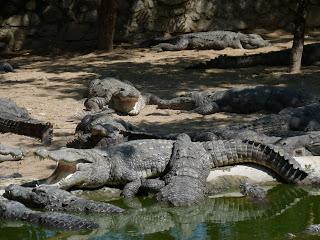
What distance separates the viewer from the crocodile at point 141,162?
653 cm

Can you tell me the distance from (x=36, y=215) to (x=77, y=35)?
11.3 meters

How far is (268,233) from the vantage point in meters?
5.56

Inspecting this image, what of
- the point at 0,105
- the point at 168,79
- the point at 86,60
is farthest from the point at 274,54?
the point at 0,105

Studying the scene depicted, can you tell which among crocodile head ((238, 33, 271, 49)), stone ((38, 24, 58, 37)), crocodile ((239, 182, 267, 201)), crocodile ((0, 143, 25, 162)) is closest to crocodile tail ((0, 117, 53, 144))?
crocodile ((0, 143, 25, 162))

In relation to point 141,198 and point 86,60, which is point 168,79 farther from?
point 141,198

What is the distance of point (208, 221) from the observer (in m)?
5.91

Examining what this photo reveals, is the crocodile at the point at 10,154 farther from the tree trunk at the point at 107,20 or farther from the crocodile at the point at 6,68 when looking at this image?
the tree trunk at the point at 107,20

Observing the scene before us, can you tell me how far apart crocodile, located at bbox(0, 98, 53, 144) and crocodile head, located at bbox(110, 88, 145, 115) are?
4.20 ft

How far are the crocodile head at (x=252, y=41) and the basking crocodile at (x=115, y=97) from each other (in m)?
4.84

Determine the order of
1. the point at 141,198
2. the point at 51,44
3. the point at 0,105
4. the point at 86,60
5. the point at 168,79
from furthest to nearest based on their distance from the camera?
the point at 51,44
the point at 86,60
the point at 168,79
the point at 0,105
the point at 141,198

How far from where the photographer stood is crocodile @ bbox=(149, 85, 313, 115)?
9.74 meters

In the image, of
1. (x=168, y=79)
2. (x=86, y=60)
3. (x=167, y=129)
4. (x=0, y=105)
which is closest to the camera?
(x=167, y=129)

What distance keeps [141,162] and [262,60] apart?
662 cm

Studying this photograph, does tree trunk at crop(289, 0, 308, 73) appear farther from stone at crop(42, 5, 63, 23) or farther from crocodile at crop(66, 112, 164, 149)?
stone at crop(42, 5, 63, 23)
